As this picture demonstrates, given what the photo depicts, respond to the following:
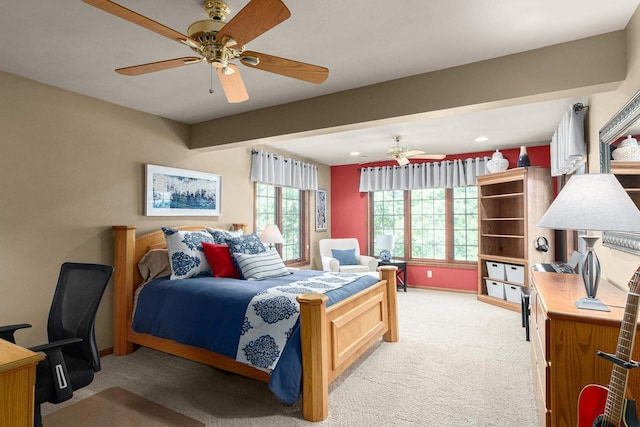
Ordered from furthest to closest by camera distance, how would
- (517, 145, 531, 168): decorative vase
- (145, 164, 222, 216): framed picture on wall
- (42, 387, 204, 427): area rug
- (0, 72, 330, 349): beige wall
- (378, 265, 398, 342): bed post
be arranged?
(517, 145, 531, 168): decorative vase, (145, 164, 222, 216): framed picture on wall, (378, 265, 398, 342): bed post, (0, 72, 330, 349): beige wall, (42, 387, 204, 427): area rug

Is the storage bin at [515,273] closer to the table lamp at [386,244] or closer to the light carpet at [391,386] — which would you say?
the light carpet at [391,386]

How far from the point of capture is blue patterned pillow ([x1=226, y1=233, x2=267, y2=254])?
338 cm

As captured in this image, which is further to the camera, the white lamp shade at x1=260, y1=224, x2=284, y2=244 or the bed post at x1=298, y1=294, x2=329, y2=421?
the white lamp shade at x1=260, y1=224, x2=284, y2=244

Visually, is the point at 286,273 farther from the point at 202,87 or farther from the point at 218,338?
the point at 202,87

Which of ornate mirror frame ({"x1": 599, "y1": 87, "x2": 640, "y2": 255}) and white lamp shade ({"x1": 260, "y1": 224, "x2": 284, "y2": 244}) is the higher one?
ornate mirror frame ({"x1": 599, "y1": 87, "x2": 640, "y2": 255})

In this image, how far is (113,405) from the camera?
242 cm

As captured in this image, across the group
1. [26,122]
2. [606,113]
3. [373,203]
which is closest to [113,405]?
[26,122]

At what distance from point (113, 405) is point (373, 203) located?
5.29 metres

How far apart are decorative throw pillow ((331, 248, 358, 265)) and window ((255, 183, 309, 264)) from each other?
59 cm

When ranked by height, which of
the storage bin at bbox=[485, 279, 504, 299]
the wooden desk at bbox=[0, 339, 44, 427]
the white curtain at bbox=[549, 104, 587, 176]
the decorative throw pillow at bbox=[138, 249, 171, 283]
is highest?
the white curtain at bbox=[549, 104, 587, 176]

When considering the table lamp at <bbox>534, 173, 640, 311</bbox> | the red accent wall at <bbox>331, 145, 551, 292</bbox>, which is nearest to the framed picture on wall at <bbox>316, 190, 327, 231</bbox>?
the red accent wall at <bbox>331, 145, 551, 292</bbox>

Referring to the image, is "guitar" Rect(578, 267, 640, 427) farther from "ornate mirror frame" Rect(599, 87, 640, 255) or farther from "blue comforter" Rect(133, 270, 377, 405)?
"blue comforter" Rect(133, 270, 377, 405)

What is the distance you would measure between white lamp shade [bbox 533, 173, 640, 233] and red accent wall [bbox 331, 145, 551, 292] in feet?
14.7

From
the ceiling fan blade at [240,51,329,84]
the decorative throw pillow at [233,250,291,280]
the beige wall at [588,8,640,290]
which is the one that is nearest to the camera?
the ceiling fan blade at [240,51,329,84]
